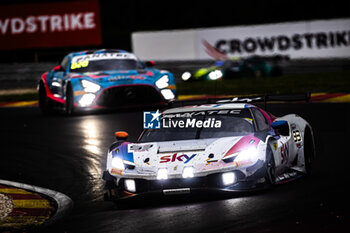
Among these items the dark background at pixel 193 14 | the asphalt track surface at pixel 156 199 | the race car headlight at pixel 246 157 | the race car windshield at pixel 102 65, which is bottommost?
the asphalt track surface at pixel 156 199

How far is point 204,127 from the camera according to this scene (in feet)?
31.1

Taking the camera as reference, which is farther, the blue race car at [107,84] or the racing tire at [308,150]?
the blue race car at [107,84]

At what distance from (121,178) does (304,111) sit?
944cm

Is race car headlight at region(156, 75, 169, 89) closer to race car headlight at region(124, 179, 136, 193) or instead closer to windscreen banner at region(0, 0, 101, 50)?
race car headlight at region(124, 179, 136, 193)

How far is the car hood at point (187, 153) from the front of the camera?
27.9 ft

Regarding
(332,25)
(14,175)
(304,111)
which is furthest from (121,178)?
(332,25)

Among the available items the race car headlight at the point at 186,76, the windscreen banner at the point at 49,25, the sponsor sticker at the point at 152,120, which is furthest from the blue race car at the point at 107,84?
the windscreen banner at the point at 49,25

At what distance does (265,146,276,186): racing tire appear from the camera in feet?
28.9

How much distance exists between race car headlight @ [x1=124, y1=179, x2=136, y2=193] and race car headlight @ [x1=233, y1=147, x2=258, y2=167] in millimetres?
1052

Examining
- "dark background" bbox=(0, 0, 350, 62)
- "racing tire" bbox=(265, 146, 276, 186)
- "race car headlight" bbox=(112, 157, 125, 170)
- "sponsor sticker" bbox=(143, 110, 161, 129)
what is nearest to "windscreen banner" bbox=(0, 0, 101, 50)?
"dark background" bbox=(0, 0, 350, 62)

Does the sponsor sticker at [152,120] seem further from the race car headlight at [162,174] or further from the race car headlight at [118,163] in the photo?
the race car headlight at [162,174]

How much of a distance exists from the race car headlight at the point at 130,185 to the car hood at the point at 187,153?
14 cm

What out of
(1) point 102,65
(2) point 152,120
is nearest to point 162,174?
(2) point 152,120

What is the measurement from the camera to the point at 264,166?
28.6 ft
